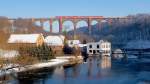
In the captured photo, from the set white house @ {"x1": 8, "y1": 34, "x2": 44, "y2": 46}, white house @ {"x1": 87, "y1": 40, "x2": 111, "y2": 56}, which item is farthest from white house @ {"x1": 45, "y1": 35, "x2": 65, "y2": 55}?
white house @ {"x1": 87, "y1": 40, "x2": 111, "y2": 56}

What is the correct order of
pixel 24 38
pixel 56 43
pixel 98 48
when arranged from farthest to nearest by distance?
1. pixel 98 48
2. pixel 56 43
3. pixel 24 38

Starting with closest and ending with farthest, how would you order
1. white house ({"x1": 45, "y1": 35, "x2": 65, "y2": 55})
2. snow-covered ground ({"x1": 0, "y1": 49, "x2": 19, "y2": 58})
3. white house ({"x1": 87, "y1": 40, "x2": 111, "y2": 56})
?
snow-covered ground ({"x1": 0, "y1": 49, "x2": 19, "y2": 58}) < white house ({"x1": 45, "y1": 35, "x2": 65, "y2": 55}) < white house ({"x1": 87, "y1": 40, "x2": 111, "y2": 56})

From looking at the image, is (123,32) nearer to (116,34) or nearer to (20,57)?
(116,34)

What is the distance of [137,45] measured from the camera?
76.8 m

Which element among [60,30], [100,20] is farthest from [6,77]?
[100,20]

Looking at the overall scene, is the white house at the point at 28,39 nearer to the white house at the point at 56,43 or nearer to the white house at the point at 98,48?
the white house at the point at 56,43

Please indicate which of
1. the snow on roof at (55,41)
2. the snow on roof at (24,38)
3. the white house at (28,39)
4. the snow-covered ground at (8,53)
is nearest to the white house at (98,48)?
the snow on roof at (55,41)

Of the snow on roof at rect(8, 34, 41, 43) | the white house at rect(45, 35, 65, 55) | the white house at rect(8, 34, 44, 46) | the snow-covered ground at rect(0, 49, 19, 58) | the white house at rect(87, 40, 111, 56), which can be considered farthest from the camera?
the white house at rect(87, 40, 111, 56)

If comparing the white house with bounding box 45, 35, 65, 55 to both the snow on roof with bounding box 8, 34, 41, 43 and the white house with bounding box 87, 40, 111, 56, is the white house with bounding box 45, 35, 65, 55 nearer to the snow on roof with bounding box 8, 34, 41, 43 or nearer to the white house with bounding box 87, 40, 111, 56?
the snow on roof with bounding box 8, 34, 41, 43

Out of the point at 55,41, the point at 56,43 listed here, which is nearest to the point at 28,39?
the point at 56,43

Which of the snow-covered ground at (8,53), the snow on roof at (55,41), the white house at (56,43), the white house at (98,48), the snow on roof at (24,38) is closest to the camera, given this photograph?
the snow-covered ground at (8,53)

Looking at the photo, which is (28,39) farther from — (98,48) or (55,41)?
(98,48)

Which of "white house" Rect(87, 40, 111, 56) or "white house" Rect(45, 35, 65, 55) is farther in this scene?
"white house" Rect(87, 40, 111, 56)

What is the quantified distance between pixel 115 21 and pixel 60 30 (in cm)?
1565
